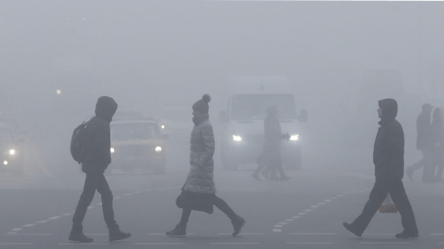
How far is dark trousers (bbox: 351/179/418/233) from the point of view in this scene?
1159cm

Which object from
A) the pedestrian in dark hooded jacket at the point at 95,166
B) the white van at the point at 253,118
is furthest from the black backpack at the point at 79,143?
the white van at the point at 253,118

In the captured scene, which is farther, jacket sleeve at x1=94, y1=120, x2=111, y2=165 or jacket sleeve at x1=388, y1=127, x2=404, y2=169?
jacket sleeve at x1=388, y1=127, x2=404, y2=169

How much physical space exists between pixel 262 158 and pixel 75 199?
6966 millimetres

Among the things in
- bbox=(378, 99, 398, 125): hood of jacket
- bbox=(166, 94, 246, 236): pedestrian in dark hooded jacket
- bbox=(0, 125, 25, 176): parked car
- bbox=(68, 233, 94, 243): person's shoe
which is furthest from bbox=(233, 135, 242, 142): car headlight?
bbox=(68, 233, 94, 243): person's shoe

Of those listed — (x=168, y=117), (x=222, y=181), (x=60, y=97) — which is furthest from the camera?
(x=60, y=97)

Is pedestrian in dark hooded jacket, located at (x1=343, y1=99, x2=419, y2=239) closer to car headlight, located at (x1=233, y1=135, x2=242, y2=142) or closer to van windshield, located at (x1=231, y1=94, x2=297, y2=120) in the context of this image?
car headlight, located at (x1=233, y1=135, x2=242, y2=142)

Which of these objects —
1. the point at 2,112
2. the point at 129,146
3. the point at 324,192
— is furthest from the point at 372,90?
the point at 2,112

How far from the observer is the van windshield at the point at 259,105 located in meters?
29.3

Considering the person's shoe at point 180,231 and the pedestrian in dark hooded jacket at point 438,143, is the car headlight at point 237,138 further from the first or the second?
the person's shoe at point 180,231

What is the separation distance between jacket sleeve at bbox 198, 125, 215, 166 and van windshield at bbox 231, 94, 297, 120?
17.2m

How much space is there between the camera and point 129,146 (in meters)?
26.9

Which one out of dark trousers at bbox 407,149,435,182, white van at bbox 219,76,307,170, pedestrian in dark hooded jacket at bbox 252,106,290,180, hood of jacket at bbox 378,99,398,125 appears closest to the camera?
hood of jacket at bbox 378,99,398,125

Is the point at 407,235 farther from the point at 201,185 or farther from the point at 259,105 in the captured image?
the point at 259,105

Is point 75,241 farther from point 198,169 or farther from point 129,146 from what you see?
point 129,146
